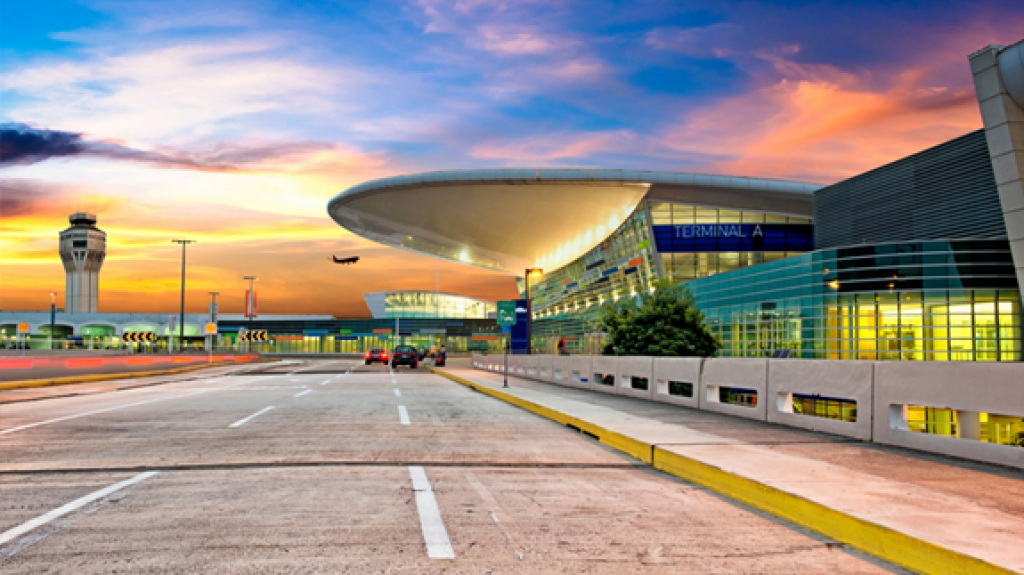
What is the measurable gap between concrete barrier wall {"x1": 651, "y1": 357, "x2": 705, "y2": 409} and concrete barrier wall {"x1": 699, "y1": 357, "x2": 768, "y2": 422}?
367mm

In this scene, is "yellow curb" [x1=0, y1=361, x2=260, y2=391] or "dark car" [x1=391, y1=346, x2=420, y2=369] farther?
"dark car" [x1=391, y1=346, x2=420, y2=369]

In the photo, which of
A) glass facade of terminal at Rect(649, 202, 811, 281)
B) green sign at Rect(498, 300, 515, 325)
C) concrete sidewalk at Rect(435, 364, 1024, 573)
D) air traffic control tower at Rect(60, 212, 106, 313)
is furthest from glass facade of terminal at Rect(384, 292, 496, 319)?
concrete sidewalk at Rect(435, 364, 1024, 573)

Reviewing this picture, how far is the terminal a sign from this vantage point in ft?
205

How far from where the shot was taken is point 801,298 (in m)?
44.2

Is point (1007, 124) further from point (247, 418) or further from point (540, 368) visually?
point (247, 418)

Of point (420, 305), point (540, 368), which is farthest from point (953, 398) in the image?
point (420, 305)

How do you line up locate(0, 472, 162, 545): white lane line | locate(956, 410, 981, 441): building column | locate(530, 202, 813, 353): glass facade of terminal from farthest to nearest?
locate(530, 202, 813, 353): glass facade of terminal
locate(956, 410, 981, 441): building column
locate(0, 472, 162, 545): white lane line

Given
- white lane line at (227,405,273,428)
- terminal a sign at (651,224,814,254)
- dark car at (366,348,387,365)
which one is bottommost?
dark car at (366,348,387,365)

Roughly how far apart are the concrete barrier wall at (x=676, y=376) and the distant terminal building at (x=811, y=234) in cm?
1346

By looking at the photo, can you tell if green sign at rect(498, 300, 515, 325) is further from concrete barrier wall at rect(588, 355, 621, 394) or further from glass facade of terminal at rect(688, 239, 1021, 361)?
glass facade of terminal at rect(688, 239, 1021, 361)

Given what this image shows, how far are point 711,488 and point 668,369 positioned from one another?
1019cm

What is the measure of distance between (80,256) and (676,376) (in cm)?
21106

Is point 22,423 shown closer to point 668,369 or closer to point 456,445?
point 456,445

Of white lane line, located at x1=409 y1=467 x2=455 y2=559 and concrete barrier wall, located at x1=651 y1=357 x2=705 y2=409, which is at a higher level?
concrete barrier wall, located at x1=651 y1=357 x2=705 y2=409
